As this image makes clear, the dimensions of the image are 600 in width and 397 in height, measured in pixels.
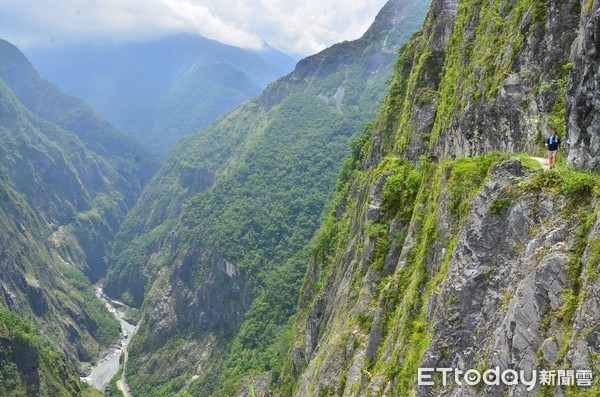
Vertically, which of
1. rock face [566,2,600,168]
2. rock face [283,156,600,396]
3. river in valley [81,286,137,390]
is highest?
rock face [566,2,600,168]

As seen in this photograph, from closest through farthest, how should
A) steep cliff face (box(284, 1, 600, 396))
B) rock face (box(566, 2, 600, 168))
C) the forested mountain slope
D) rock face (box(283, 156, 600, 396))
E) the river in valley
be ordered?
rock face (box(283, 156, 600, 396)), steep cliff face (box(284, 1, 600, 396)), rock face (box(566, 2, 600, 168)), the forested mountain slope, the river in valley

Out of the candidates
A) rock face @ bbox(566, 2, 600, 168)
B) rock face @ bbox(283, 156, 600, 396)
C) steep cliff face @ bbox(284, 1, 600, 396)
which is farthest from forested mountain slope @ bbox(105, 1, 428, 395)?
rock face @ bbox(566, 2, 600, 168)

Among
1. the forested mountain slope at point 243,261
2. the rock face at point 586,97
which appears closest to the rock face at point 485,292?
the rock face at point 586,97

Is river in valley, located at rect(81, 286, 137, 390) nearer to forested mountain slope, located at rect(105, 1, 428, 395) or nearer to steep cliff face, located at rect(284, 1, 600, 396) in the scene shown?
forested mountain slope, located at rect(105, 1, 428, 395)

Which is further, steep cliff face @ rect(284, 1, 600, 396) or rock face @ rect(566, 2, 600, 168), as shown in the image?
rock face @ rect(566, 2, 600, 168)

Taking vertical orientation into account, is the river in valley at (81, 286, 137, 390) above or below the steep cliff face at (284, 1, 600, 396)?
below

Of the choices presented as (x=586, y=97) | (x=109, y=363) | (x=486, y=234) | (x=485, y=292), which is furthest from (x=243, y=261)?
(x=586, y=97)

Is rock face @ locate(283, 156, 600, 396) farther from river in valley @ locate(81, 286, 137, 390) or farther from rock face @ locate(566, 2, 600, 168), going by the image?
river in valley @ locate(81, 286, 137, 390)

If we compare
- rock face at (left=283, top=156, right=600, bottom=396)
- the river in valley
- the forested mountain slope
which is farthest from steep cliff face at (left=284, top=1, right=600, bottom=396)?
the river in valley

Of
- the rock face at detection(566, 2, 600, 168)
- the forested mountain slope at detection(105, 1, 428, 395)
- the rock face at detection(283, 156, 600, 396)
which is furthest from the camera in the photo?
the forested mountain slope at detection(105, 1, 428, 395)
